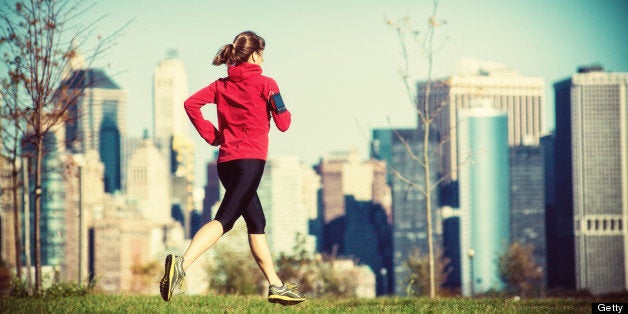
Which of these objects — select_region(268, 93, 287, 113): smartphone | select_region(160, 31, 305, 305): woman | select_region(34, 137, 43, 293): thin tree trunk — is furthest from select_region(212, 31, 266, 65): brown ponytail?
select_region(34, 137, 43, 293): thin tree trunk

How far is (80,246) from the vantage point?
3088cm

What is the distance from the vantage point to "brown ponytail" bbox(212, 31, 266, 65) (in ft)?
36.6

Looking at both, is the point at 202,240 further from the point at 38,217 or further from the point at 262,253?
the point at 38,217

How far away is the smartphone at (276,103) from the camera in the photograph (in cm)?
1102

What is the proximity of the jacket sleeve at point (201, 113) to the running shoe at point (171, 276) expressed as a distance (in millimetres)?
1217

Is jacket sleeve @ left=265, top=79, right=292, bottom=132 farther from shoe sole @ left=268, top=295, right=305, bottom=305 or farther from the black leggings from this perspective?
shoe sole @ left=268, top=295, right=305, bottom=305

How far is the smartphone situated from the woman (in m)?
0.01

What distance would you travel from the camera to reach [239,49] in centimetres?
1117

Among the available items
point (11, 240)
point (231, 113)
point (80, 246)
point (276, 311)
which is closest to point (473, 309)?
point (276, 311)

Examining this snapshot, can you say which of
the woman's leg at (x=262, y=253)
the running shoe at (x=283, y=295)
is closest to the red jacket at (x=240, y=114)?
the woman's leg at (x=262, y=253)

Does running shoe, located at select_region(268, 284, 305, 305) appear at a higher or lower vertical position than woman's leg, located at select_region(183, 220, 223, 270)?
lower

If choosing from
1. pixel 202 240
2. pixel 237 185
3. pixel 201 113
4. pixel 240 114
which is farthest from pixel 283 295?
pixel 201 113

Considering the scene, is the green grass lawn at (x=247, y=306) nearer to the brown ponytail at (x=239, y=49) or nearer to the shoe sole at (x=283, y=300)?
the shoe sole at (x=283, y=300)
